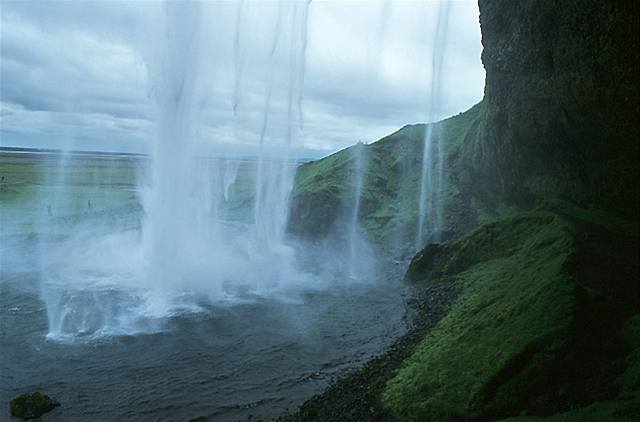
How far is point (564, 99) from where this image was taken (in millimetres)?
23922

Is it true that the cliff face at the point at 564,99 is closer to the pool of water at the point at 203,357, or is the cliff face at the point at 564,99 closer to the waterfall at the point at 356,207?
the pool of water at the point at 203,357

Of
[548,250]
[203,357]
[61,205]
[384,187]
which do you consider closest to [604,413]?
[548,250]

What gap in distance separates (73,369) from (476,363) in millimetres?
16230

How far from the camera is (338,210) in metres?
55.4

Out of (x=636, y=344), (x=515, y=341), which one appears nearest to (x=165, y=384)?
(x=515, y=341)

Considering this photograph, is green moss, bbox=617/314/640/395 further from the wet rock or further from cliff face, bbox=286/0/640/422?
the wet rock

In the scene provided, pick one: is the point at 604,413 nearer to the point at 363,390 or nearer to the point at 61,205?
the point at 363,390

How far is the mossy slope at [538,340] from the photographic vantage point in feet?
44.7

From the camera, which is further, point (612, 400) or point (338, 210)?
point (338, 210)

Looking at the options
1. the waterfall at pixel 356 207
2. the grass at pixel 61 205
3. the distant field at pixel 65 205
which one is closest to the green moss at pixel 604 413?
the waterfall at pixel 356 207

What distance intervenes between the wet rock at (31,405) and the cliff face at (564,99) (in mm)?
24972

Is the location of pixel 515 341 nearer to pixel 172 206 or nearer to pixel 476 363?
pixel 476 363

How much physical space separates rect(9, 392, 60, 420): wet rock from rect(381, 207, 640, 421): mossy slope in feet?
39.6

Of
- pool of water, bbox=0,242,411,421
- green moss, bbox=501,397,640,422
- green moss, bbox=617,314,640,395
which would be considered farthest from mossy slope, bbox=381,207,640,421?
pool of water, bbox=0,242,411,421
